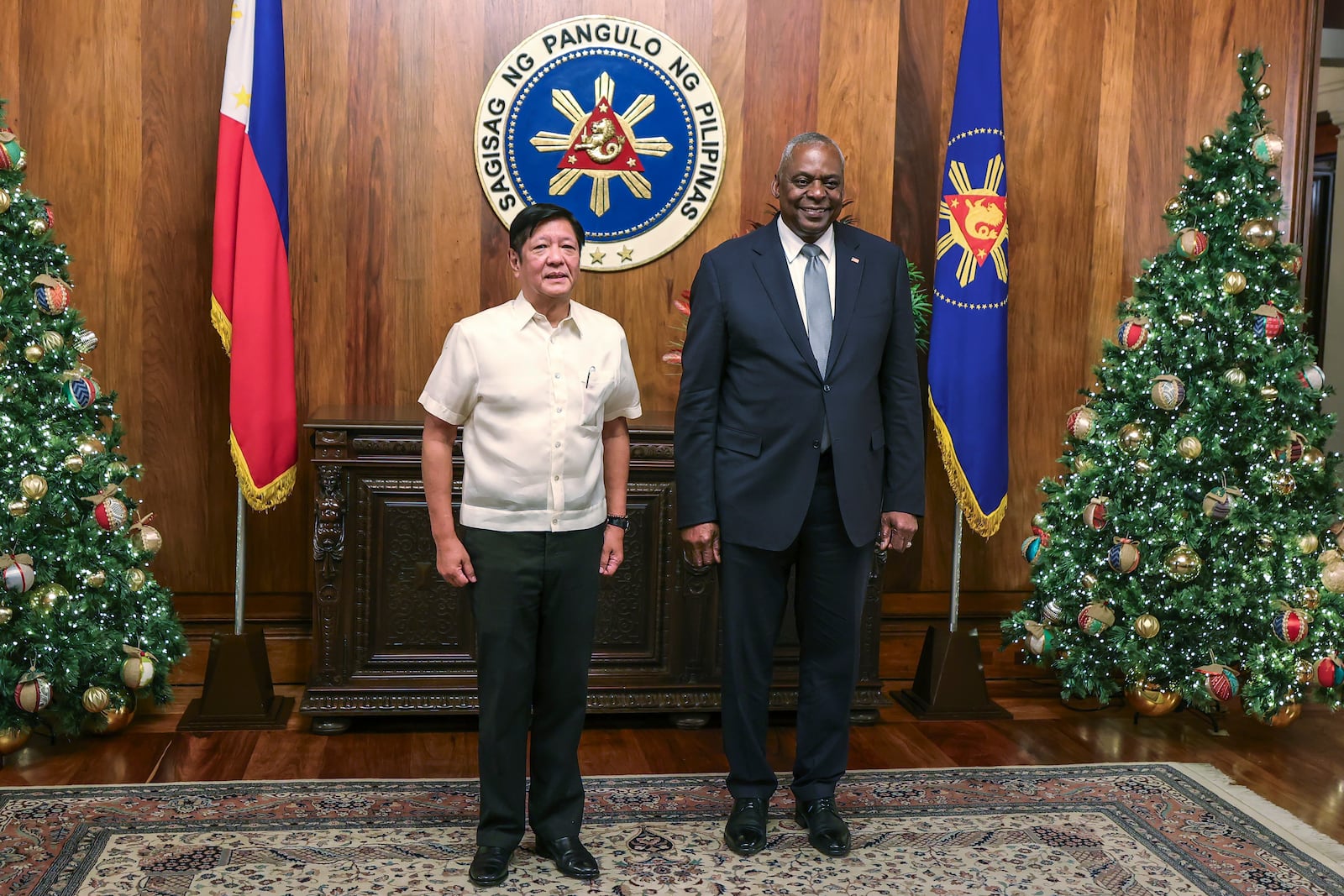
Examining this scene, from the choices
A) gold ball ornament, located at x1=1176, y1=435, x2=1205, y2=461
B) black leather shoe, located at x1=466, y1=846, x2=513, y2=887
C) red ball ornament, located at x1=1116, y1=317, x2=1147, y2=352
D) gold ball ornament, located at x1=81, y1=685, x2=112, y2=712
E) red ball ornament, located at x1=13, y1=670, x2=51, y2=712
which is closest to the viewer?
black leather shoe, located at x1=466, y1=846, x2=513, y2=887

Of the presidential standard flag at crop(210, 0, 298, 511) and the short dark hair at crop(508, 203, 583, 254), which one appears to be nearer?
the short dark hair at crop(508, 203, 583, 254)

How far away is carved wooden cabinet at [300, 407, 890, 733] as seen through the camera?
3.68 meters

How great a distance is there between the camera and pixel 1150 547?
3.90 metres

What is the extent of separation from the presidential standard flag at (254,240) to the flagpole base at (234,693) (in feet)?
1.48

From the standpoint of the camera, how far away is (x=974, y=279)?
157 inches

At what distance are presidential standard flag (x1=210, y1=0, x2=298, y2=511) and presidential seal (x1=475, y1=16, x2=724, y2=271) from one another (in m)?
0.70

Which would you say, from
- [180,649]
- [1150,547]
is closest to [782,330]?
[1150,547]

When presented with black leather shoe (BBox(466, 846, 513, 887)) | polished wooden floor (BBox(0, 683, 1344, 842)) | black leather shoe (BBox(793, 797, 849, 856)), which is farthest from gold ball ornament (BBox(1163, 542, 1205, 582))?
black leather shoe (BBox(466, 846, 513, 887))

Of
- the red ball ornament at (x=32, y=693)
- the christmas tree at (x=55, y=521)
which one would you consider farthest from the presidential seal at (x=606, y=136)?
the red ball ornament at (x=32, y=693)

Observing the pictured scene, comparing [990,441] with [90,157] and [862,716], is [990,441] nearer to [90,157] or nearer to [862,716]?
[862,716]

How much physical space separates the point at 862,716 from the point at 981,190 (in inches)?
68.0

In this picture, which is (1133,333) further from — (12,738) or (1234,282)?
(12,738)

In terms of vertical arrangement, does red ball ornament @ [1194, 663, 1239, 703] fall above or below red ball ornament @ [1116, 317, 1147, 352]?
below

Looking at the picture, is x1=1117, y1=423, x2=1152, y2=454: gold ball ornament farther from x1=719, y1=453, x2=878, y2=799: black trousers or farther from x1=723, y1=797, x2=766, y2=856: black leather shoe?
x1=723, y1=797, x2=766, y2=856: black leather shoe
